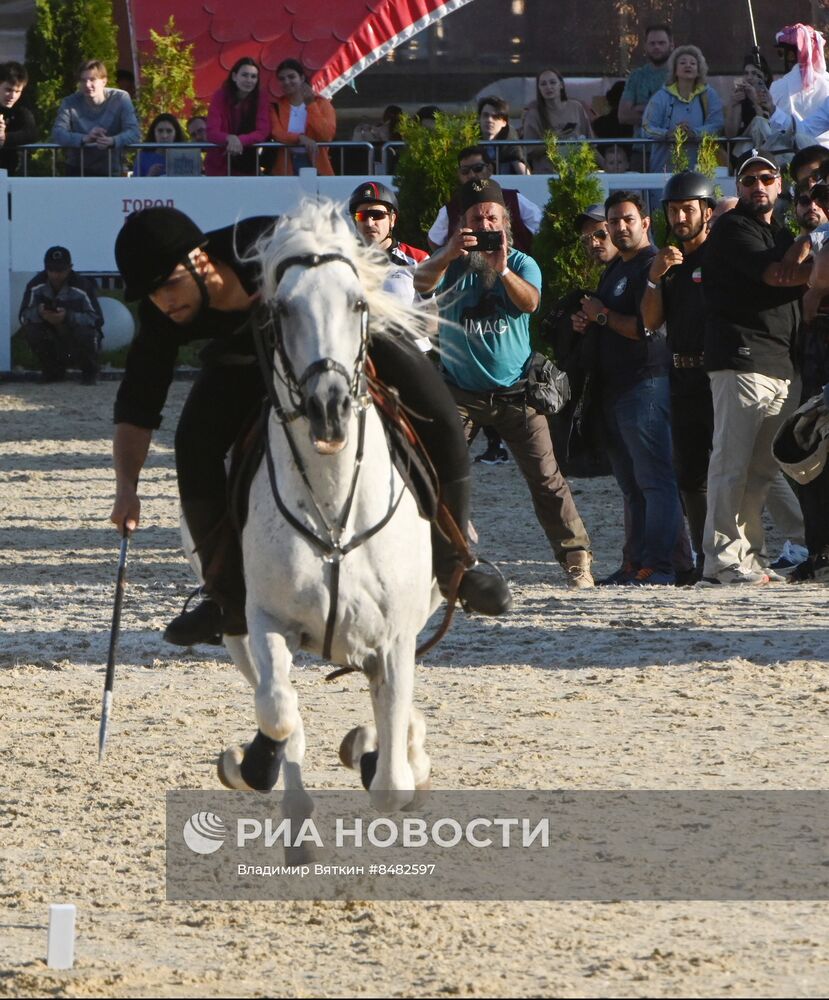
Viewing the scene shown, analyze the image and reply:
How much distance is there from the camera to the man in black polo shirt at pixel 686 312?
10.4 metres

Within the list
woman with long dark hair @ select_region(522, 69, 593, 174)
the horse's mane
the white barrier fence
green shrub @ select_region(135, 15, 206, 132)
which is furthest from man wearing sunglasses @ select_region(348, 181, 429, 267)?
green shrub @ select_region(135, 15, 206, 132)

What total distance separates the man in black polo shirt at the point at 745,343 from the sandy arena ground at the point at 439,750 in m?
0.65

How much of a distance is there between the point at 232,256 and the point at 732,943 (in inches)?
100

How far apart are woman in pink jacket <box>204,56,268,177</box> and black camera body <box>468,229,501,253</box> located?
32.4 feet

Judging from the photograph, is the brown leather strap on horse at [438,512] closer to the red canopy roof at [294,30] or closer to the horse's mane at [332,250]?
the horse's mane at [332,250]

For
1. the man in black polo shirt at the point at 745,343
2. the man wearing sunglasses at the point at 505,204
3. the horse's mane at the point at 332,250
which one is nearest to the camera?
the horse's mane at the point at 332,250

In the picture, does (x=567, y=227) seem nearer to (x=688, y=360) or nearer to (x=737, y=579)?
(x=688, y=360)

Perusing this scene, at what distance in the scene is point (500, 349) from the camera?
10.2 metres

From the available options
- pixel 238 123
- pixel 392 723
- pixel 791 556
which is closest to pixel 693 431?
pixel 791 556

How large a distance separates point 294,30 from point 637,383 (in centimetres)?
1562

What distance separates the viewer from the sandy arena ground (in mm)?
4918

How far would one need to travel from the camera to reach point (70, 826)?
643 cm

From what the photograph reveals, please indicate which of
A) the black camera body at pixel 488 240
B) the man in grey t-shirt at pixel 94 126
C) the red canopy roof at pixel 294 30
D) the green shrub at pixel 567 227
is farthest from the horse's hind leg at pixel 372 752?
the red canopy roof at pixel 294 30

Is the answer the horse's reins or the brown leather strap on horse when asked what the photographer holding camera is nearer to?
the brown leather strap on horse
